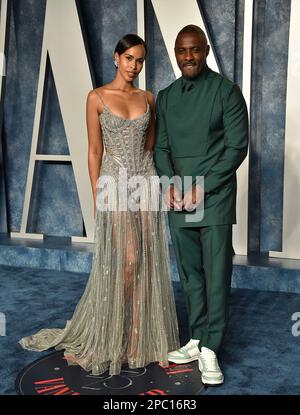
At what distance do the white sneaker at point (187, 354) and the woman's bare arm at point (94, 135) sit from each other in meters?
0.81

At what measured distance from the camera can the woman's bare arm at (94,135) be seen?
98.5 inches

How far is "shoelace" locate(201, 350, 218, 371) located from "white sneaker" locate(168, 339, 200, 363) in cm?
11

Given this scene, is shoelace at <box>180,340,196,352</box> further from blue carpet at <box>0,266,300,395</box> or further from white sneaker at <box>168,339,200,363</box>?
blue carpet at <box>0,266,300,395</box>

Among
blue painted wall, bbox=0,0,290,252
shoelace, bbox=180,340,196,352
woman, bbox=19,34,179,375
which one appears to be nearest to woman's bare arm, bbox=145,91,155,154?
woman, bbox=19,34,179,375

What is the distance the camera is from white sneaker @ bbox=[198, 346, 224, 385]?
93.1 inches

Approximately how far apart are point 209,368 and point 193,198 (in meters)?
0.72

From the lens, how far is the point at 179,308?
3385mm

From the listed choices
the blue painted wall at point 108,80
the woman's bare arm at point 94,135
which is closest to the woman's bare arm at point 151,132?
the woman's bare arm at point 94,135

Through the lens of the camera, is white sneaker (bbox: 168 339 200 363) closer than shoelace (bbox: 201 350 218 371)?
No

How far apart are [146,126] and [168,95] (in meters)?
0.17

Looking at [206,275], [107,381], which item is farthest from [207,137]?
[107,381]

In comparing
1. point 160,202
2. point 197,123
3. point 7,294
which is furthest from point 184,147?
point 7,294

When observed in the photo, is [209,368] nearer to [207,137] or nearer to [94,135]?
[207,137]

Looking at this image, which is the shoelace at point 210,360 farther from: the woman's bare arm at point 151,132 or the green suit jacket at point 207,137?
the woman's bare arm at point 151,132
